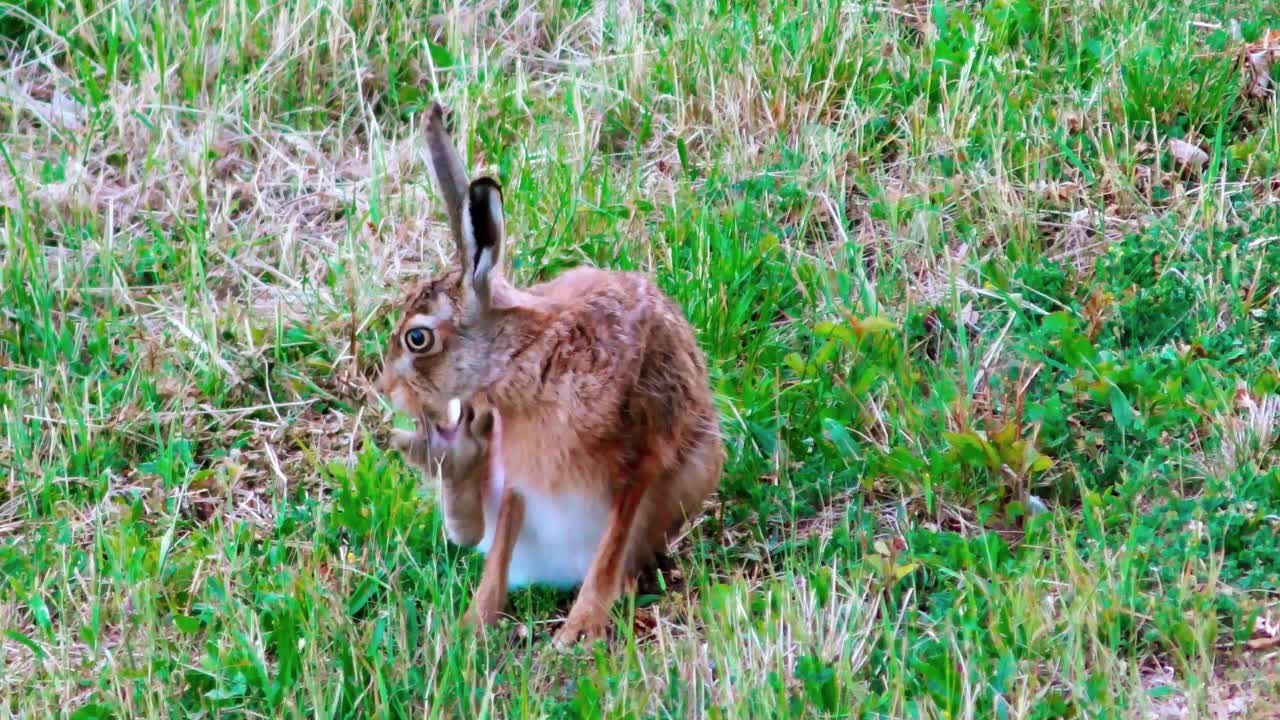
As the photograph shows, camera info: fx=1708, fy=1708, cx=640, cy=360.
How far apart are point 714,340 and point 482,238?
1.36 meters

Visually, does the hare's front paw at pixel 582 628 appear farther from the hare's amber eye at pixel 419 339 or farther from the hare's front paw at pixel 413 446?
the hare's amber eye at pixel 419 339

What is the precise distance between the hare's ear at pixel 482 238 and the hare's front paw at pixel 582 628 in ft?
2.99

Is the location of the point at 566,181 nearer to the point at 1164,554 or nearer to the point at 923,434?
the point at 923,434

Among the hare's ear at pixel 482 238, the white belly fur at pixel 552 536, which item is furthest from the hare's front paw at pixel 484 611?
the hare's ear at pixel 482 238

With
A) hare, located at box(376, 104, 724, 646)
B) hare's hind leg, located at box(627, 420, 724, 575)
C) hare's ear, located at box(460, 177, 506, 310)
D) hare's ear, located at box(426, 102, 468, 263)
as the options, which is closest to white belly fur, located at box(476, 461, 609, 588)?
hare, located at box(376, 104, 724, 646)

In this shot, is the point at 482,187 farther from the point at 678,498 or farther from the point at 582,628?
the point at 582,628

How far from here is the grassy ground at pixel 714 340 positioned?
4391 millimetres

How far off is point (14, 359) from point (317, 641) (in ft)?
7.60

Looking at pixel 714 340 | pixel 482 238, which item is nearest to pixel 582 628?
pixel 482 238

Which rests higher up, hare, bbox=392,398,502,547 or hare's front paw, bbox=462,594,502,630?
hare, bbox=392,398,502,547

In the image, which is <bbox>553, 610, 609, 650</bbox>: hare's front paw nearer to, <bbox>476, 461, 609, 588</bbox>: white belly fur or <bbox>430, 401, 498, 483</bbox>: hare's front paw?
<bbox>476, 461, 609, 588</bbox>: white belly fur

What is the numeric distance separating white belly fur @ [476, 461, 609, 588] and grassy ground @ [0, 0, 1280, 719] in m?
0.09

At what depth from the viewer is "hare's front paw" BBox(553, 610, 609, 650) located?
15.6 feet

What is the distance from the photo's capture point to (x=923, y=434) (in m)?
5.35
